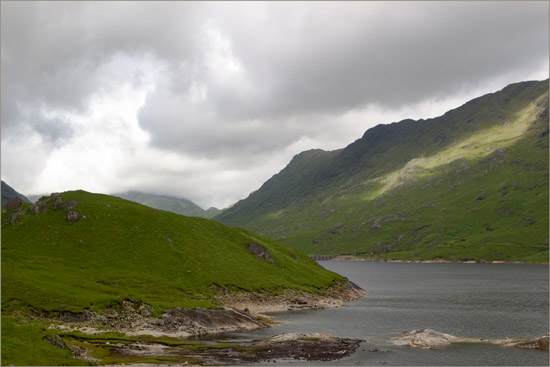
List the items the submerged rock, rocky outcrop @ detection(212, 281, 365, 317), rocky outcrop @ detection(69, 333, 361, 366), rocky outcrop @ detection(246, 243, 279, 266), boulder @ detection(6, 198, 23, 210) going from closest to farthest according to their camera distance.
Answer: rocky outcrop @ detection(69, 333, 361, 366)
the submerged rock
rocky outcrop @ detection(212, 281, 365, 317)
boulder @ detection(6, 198, 23, 210)
rocky outcrop @ detection(246, 243, 279, 266)

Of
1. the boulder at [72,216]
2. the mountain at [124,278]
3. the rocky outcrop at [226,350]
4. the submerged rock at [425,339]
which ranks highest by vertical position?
the boulder at [72,216]

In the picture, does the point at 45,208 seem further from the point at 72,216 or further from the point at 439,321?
the point at 439,321

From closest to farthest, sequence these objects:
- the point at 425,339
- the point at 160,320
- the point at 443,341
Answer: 1. the point at 425,339
2. the point at 443,341
3. the point at 160,320

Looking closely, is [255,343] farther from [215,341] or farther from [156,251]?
[156,251]

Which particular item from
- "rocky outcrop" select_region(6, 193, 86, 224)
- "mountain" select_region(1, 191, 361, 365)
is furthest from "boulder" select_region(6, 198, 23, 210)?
"mountain" select_region(1, 191, 361, 365)

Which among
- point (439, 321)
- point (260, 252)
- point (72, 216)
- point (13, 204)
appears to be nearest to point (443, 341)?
point (439, 321)

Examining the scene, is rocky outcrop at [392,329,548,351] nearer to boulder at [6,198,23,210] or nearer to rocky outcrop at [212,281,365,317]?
rocky outcrop at [212,281,365,317]

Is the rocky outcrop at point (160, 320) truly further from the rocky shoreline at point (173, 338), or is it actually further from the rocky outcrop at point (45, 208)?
the rocky outcrop at point (45, 208)

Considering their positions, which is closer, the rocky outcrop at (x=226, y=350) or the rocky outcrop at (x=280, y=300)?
the rocky outcrop at (x=226, y=350)

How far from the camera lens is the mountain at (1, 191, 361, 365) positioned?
224 ft

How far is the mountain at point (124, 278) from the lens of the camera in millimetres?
68375

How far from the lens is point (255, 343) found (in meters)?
73.6

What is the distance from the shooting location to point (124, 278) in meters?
107

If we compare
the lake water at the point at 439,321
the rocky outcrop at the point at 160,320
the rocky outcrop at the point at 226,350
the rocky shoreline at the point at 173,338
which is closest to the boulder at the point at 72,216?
the rocky outcrop at the point at 160,320
